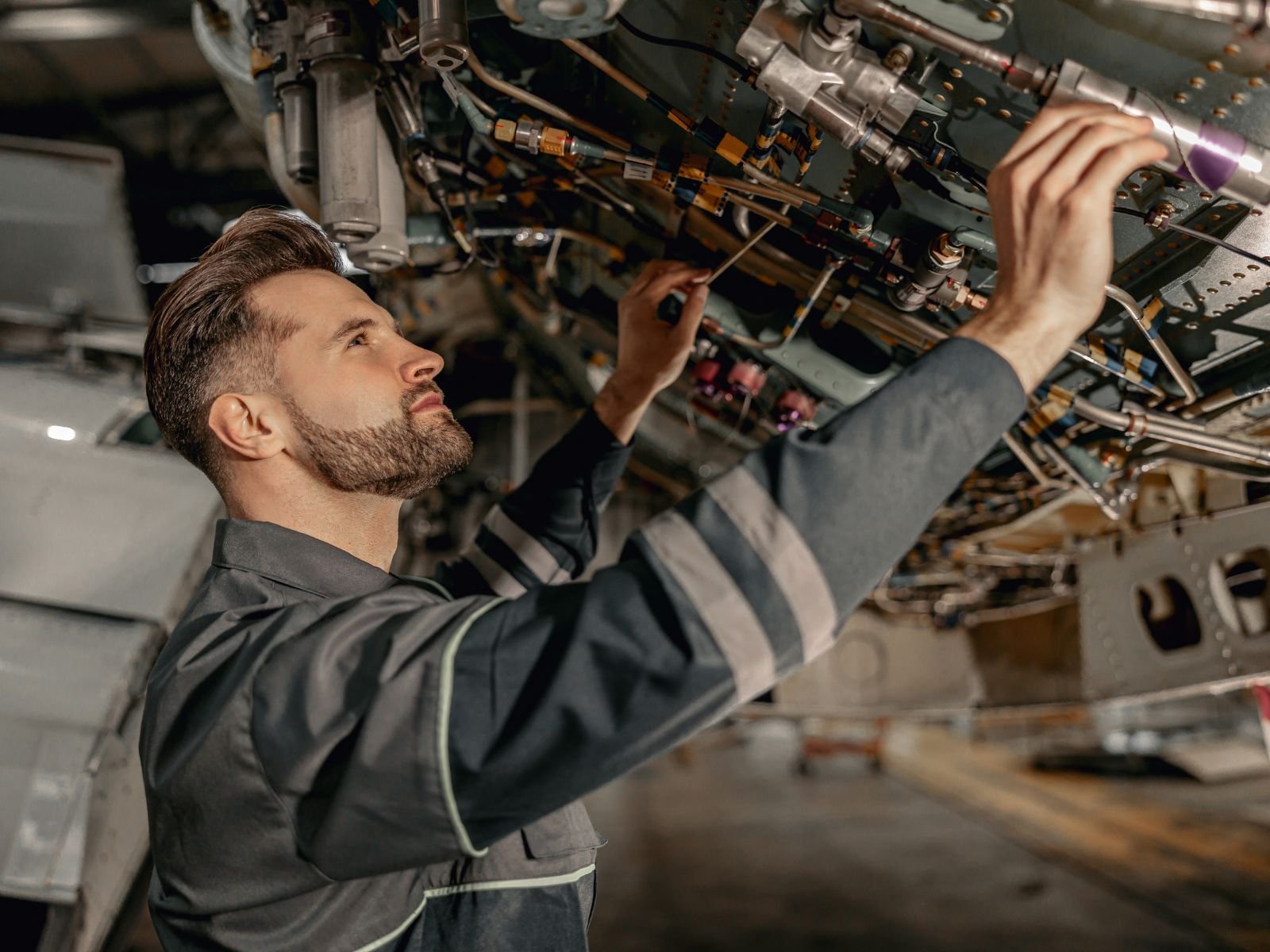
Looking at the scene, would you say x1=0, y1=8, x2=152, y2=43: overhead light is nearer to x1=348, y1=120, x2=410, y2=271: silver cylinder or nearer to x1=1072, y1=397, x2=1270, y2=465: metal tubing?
x1=348, y1=120, x2=410, y2=271: silver cylinder

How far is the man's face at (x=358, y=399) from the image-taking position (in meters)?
1.25

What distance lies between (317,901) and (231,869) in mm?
123

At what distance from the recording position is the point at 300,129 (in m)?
1.66

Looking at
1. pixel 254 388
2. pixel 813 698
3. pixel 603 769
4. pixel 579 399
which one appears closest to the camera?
pixel 603 769

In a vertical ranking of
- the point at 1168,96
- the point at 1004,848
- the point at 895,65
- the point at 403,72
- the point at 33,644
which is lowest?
the point at 1004,848

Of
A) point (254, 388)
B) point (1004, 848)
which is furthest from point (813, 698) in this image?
point (254, 388)

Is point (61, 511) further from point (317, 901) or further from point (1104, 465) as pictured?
point (1104, 465)

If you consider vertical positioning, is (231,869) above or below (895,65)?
below

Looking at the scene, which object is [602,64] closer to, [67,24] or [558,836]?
[558,836]

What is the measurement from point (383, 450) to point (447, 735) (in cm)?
55

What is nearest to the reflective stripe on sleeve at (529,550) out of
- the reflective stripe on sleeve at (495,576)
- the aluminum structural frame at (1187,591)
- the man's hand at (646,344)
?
the reflective stripe on sleeve at (495,576)

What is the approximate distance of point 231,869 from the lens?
101cm

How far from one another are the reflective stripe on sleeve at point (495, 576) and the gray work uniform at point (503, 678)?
→ 0.68 m

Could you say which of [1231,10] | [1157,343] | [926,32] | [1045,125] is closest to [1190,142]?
[1231,10]
